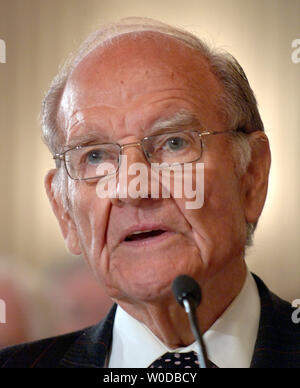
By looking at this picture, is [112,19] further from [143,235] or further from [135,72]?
[143,235]

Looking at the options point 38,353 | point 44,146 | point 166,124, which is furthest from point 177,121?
point 44,146

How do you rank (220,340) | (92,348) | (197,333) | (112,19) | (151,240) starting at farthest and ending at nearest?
(112,19) → (92,348) → (220,340) → (151,240) → (197,333)

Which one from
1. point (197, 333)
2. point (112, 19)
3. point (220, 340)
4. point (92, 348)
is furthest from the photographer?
point (112, 19)

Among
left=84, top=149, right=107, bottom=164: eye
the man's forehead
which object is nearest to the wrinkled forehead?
the man's forehead

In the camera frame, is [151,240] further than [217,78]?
No

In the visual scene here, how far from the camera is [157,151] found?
4.67 feet

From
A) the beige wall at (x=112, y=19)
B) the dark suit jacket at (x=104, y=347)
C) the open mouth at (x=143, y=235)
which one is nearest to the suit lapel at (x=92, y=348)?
the dark suit jacket at (x=104, y=347)

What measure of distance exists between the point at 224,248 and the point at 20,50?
1353 millimetres

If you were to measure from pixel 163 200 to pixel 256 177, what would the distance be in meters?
0.32

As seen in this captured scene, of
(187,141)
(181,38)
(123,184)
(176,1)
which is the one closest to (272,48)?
(176,1)

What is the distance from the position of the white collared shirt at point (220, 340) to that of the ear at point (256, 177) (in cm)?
17

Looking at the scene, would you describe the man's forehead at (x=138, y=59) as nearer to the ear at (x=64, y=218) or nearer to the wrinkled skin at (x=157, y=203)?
the wrinkled skin at (x=157, y=203)

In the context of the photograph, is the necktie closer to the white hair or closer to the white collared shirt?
the white collared shirt
